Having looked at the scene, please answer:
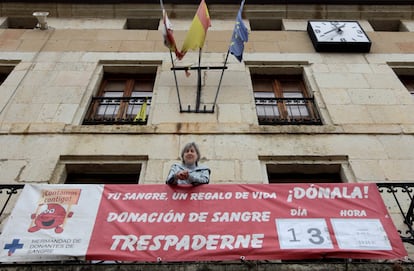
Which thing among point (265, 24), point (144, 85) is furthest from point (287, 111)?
point (265, 24)

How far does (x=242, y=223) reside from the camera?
5008 mm

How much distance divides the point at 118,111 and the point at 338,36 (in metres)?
6.29

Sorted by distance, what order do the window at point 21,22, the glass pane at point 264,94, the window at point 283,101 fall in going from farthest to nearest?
the window at point 21,22 < the glass pane at point 264,94 < the window at point 283,101

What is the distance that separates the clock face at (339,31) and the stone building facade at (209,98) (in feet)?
1.28

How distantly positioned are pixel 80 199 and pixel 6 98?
4273 mm

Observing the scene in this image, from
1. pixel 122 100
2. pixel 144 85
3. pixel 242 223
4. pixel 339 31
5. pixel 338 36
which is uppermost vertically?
pixel 339 31

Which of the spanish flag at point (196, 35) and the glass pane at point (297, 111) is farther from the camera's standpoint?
the glass pane at point (297, 111)

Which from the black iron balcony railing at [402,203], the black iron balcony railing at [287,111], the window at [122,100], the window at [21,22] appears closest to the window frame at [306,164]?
the black iron balcony railing at [402,203]

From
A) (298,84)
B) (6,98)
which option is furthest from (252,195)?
(6,98)

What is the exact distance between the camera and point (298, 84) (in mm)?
9492

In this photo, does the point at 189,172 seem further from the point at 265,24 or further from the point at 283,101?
the point at 265,24

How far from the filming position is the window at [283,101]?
819 cm

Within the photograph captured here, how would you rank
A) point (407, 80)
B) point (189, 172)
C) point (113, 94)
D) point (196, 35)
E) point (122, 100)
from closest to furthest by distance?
point (189, 172) < point (196, 35) < point (122, 100) < point (113, 94) < point (407, 80)

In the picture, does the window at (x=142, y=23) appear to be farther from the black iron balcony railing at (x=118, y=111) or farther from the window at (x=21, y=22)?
the black iron balcony railing at (x=118, y=111)
